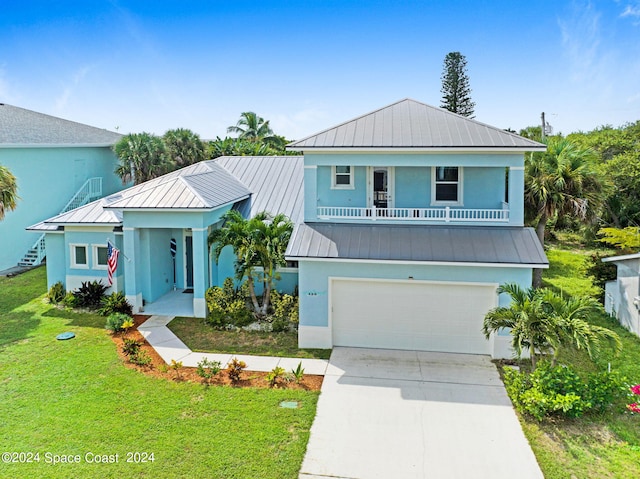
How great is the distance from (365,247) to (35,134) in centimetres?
2250

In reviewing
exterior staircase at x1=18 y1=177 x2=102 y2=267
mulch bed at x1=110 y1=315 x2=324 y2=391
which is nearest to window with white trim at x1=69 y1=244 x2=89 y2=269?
mulch bed at x1=110 y1=315 x2=324 y2=391

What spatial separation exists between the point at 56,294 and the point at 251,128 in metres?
28.7

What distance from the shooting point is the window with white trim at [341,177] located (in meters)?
15.9

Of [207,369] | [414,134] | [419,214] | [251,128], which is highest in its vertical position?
[251,128]

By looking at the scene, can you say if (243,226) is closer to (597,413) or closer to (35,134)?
(597,413)

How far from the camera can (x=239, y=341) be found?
14.4 m

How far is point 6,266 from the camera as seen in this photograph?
2388 centimetres

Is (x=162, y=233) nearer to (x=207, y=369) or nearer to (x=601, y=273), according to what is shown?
(x=207, y=369)

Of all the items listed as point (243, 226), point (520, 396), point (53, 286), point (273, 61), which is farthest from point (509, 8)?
→ point (53, 286)

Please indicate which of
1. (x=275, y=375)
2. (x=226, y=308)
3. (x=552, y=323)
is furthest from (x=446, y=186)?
(x=226, y=308)

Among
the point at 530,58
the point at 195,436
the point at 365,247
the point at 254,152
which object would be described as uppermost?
the point at 530,58

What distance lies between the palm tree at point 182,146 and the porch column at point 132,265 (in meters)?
14.7

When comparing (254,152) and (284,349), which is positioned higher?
(254,152)

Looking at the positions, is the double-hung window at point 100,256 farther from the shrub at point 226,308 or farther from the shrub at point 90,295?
the shrub at point 226,308
